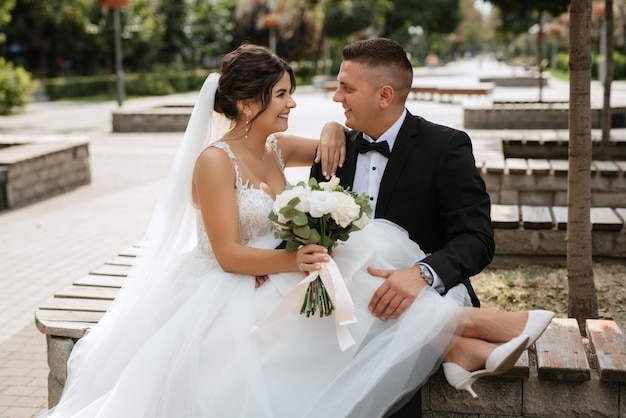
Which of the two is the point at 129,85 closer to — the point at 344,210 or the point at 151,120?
the point at 151,120

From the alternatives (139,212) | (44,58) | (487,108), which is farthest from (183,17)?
(139,212)

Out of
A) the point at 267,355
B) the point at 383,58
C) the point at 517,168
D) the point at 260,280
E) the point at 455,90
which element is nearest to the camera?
the point at 267,355

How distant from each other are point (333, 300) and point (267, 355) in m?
0.37

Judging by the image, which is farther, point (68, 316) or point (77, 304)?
point (77, 304)

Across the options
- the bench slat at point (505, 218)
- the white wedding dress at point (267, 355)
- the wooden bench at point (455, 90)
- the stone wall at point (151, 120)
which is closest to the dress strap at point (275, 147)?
the white wedding dress at point (267, 355)

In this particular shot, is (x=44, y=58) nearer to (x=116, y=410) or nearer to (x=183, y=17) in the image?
(x=183, y=17)

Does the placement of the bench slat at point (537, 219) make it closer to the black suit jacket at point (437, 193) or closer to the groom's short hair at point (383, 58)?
the black suit jacket at point (437, 193)

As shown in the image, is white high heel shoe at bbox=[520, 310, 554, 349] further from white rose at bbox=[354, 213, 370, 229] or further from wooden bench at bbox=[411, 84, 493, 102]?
wooden bench at bbox=[411, 84, 493, 102]

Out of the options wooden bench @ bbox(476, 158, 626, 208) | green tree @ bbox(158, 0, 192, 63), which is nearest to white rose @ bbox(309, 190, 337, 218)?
wooden bench @ bbox(476, 158, 626, 208)

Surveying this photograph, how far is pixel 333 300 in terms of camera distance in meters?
2.98

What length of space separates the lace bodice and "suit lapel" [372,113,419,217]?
545 millimetres

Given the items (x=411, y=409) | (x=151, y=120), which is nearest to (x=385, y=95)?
(x=411, y=409)

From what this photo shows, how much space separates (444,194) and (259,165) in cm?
99

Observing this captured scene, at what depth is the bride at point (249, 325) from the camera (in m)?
2.98
